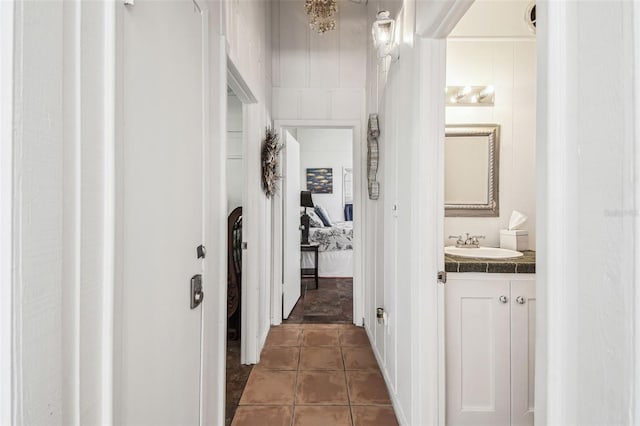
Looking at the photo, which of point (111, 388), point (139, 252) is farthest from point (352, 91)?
point (111, 388)

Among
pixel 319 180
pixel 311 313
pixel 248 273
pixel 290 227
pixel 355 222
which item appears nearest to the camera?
pixel 248 273

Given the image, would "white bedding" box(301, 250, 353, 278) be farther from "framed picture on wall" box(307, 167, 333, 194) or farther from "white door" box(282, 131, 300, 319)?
"framed picture on wall" box(307, 167, 333, 194)

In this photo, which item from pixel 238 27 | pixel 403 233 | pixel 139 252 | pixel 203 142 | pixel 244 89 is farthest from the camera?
pixel 244 89

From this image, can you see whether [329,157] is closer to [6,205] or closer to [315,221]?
[315,221]

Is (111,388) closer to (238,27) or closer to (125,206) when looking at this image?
(125,206)

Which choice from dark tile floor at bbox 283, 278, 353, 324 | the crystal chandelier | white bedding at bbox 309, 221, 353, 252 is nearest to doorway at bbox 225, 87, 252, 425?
dark tile floor at bbox 283, 278, 353, 324

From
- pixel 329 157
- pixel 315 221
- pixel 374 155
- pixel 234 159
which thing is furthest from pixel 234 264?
pixel 329 157

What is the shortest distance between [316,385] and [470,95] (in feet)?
7.73

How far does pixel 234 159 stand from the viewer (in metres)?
3.21

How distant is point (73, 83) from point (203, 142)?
0.77 metres

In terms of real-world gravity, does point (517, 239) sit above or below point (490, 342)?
above

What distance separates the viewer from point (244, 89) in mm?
2232

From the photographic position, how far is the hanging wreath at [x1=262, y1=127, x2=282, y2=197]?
2777 millimetres

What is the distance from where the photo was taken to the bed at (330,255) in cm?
508
